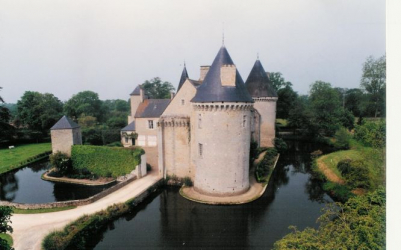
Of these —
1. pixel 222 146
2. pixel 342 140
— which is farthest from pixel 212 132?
pixel 342 140

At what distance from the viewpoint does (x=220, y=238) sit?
1420cm

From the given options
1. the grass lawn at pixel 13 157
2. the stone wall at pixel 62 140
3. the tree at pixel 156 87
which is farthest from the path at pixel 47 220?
the tree at pixel 156 87

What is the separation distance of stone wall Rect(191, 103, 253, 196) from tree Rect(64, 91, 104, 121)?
154 ft

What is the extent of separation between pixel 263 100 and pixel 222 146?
19.5 metres

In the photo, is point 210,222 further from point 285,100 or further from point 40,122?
point 40,122

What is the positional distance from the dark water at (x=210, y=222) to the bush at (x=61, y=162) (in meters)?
10.8

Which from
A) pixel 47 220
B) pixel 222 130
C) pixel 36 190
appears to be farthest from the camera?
pixel 36 190

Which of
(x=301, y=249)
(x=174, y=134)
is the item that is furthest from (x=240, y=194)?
(x=301, y=249)

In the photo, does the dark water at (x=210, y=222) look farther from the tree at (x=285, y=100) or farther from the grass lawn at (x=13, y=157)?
the tree at (x=285, y=100)

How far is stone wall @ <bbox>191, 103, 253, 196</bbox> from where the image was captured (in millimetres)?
18109

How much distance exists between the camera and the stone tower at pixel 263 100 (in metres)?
35.6

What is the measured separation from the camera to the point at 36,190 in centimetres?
2261

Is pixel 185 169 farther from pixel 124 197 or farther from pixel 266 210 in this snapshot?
pixel 266 210

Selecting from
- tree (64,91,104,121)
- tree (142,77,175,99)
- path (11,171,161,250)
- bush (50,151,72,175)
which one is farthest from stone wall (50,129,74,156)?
tree (142,77,175,99)
